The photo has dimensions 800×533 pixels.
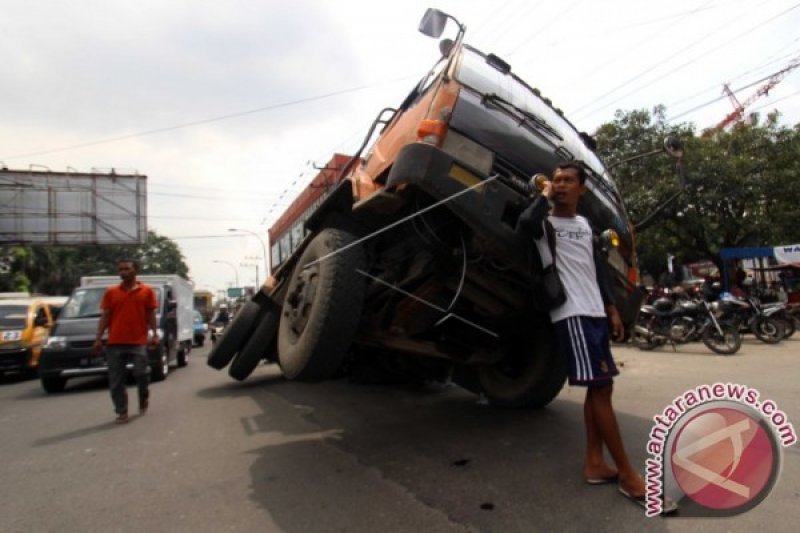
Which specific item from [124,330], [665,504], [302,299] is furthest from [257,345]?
[665,504]

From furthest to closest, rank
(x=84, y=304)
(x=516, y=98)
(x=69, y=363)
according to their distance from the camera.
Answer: (x=84, y=304), (x=69, y=363), (x=516, y=98)

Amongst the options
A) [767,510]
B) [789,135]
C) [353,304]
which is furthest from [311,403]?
[789,135]

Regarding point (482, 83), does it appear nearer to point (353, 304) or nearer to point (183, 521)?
point (353, 304)

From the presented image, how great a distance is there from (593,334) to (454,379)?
2.59 meters

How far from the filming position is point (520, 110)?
347 cm

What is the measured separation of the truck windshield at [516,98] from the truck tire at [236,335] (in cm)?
367

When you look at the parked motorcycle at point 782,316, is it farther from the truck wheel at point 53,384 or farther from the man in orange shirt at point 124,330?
the truck wheel at point 53,384

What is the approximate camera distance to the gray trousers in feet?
18.5

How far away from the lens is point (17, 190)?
23203mm

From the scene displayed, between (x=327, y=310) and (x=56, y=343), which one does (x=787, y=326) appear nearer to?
(x=327, y=310)

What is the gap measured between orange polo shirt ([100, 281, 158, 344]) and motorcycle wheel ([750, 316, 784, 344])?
1053 cm

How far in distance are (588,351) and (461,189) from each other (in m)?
1.07

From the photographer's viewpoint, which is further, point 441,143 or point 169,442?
point 169,442

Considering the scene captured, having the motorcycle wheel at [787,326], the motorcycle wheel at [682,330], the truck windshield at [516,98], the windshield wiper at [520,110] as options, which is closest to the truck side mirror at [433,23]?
the truck windshield at [516,98]
